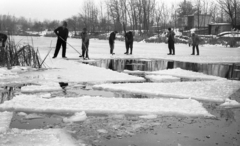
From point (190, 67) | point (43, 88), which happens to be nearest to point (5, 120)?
point (43, 88)

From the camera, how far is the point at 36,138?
2.81m

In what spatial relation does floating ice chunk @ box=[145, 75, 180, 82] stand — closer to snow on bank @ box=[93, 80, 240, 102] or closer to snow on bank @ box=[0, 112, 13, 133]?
snow on bank @ box=[93, 80, 240, 102]

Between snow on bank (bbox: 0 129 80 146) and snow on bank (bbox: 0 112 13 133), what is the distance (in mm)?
96

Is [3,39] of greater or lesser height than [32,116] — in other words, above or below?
above

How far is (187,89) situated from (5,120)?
140 inches

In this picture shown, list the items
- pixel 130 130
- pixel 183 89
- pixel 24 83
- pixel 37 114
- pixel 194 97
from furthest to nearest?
pixel 24 83 → pixel 183 89 → pixel 194 97 → pixel 37 114 → pixel 130 130

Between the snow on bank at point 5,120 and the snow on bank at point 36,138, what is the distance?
0.32ft

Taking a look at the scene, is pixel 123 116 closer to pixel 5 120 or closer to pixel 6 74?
pixel 5 120

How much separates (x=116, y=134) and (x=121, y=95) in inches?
81.0

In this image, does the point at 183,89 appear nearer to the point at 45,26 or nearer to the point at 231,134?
the point at 231,134

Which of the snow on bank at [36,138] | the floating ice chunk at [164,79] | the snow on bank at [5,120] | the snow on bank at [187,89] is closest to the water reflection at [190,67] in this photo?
the floating ice chunk at [164,79]

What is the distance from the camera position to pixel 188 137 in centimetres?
300

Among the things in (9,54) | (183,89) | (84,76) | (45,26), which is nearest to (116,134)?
(183,89)

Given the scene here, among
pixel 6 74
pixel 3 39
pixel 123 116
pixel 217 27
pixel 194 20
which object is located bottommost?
pixel 123 116
